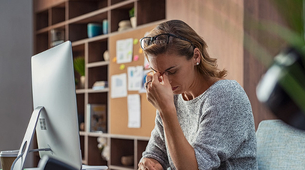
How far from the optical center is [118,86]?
342 cm

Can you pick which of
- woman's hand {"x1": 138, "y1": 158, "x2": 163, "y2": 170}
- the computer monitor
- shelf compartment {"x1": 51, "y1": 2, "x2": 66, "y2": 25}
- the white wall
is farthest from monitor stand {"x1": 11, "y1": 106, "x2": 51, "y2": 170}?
shelf compartment {"x1": 51, "y1": 2, "x2": 66, "y2": 25}

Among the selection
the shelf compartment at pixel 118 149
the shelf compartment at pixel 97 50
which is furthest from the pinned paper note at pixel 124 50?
the shelf compartment at pixel 118 149

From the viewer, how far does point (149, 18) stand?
334 cm

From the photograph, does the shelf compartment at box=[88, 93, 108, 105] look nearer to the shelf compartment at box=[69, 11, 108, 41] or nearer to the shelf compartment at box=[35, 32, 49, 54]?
the shelf compartment at box=[69, 11, 108, 41]

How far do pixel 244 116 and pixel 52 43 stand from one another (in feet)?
11.6

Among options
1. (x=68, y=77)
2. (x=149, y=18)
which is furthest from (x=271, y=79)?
(x=149, y=18)

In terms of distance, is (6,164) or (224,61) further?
(224,61)

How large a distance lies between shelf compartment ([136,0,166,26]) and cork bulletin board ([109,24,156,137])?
14 cm

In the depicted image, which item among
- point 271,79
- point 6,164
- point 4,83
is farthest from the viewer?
point 4,83

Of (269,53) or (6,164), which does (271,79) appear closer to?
(269,53)

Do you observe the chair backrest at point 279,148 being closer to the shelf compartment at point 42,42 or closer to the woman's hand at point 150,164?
the woman's hand at point 150,164

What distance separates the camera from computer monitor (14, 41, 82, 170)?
0.98 metres

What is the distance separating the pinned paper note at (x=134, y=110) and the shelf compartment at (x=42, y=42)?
1.93 metres

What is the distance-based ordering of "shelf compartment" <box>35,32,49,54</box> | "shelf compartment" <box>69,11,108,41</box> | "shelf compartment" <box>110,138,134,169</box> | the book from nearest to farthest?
"shelf compartment" <box>110,138,134,169</box> → the book → "shelf compartment" <box>69,11,108,41</box> → "shelf compartment" <box>35,32,49,54</box>
